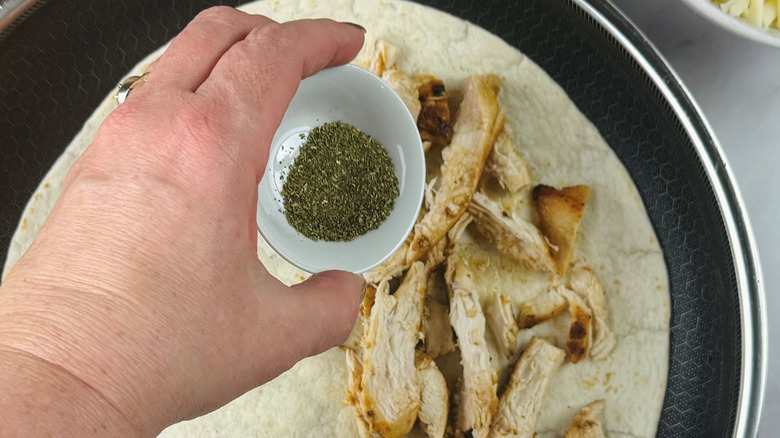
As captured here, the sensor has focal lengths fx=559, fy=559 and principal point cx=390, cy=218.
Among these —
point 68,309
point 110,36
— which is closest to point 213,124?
point 68,309

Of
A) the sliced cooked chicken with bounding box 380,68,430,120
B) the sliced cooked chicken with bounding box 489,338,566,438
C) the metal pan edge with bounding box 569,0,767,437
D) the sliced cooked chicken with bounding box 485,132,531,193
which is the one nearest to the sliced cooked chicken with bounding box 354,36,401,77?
the sliced cooked chicken with bounding box 380,68,430,120

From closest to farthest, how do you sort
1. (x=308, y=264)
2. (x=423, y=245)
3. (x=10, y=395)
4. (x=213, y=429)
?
(x=10, y=395)
(x=308, y=264)
(x=423, y=245)
(x=213, y=429)

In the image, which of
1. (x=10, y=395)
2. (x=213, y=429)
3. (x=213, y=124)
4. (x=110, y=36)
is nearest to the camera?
(x=10, y=395)

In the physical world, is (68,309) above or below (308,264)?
above

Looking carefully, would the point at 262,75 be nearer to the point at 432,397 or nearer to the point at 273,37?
the point at 273,37

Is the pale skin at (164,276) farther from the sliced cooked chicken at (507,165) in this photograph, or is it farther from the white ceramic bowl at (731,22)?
the white ceramic bowl at (731,22)

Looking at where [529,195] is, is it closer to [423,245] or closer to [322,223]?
[423,245]

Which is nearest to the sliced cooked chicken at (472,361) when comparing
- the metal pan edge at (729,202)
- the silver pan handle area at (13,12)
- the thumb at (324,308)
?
the thumb at (324,308)
